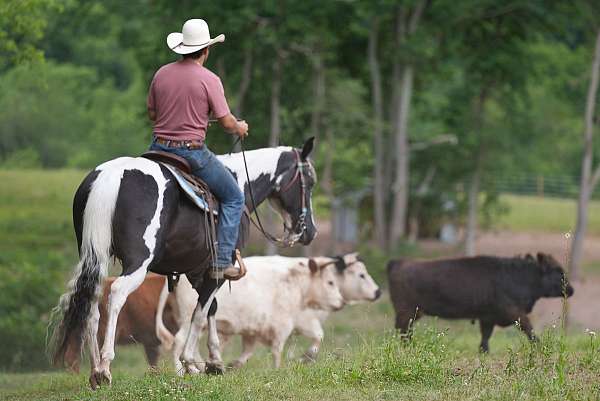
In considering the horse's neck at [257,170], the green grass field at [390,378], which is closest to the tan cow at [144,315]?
the green grass field at [390,378]

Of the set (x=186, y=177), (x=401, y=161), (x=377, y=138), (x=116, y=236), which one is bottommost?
(x=401, y=161)

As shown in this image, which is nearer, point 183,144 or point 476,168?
point 183,144

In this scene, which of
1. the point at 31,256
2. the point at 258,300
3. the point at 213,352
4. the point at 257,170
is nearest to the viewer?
the point at 213,352

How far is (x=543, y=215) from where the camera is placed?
46594 millimetres

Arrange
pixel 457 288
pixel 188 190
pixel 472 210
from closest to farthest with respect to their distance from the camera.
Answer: pixel 188 190, pixel 457 288, pixel 472 210

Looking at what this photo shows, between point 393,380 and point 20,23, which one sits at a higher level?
point 20,23

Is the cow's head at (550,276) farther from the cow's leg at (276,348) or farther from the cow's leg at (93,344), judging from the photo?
the cow's leg at (93,344)

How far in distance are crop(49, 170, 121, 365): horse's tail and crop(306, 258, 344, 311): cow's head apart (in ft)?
18.5

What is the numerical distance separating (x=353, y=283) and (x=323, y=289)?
584 millimetres

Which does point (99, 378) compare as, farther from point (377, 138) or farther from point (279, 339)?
point (377, 138)

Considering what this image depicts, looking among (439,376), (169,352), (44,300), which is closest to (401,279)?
(169,352)

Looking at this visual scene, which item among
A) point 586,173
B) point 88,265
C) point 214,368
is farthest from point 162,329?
point 586,173

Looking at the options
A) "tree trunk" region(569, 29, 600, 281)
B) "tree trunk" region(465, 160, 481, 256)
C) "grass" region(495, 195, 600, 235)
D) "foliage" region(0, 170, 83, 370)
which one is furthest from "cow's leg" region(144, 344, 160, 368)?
"grass" region(495, 195, 600, 235)

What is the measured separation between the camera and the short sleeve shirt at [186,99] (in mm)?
9906
